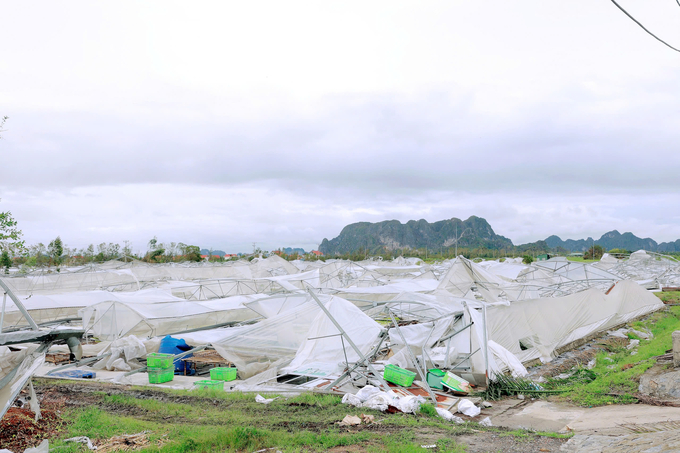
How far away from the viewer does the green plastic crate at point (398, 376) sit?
12.1 m

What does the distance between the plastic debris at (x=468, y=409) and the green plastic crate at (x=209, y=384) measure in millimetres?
6358

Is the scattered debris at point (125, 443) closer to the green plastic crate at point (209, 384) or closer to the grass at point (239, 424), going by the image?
the grass at point (239, 424)

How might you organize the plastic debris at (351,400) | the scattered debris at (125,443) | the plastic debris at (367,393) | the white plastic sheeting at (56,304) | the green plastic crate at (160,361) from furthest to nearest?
the white plastic sheeting at (56,304) → the green plastic crate at (160,361) → the plastic debris at (367,393) → the plastic debris at (351,400) → the scattered debris at (125,443)

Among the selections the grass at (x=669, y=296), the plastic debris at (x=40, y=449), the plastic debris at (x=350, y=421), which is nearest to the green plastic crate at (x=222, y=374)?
the plastic debris at (x=350, y=421)

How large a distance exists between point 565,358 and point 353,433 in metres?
12.4

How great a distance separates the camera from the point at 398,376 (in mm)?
12227

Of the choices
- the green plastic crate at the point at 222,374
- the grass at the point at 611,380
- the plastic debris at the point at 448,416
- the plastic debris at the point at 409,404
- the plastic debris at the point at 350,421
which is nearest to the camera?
the plastic debris at the point at 350,421

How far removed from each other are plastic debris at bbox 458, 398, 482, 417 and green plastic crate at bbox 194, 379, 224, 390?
636 centimetres

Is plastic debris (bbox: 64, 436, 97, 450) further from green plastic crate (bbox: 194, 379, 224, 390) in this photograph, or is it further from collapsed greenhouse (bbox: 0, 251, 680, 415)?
green plastic crate (bbox: 194, 379, 224, 390)

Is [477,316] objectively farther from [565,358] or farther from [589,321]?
[589,321]

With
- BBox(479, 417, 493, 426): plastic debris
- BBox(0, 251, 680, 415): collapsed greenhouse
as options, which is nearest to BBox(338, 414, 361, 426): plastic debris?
BBox(0, 251, 680, 415): collapsed greenhouse

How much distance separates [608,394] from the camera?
11.5m

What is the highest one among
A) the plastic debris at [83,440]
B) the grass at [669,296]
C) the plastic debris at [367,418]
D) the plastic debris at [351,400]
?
the plastic debris at [83,440]

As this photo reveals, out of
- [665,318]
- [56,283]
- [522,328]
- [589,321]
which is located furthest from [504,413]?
[56,283]
